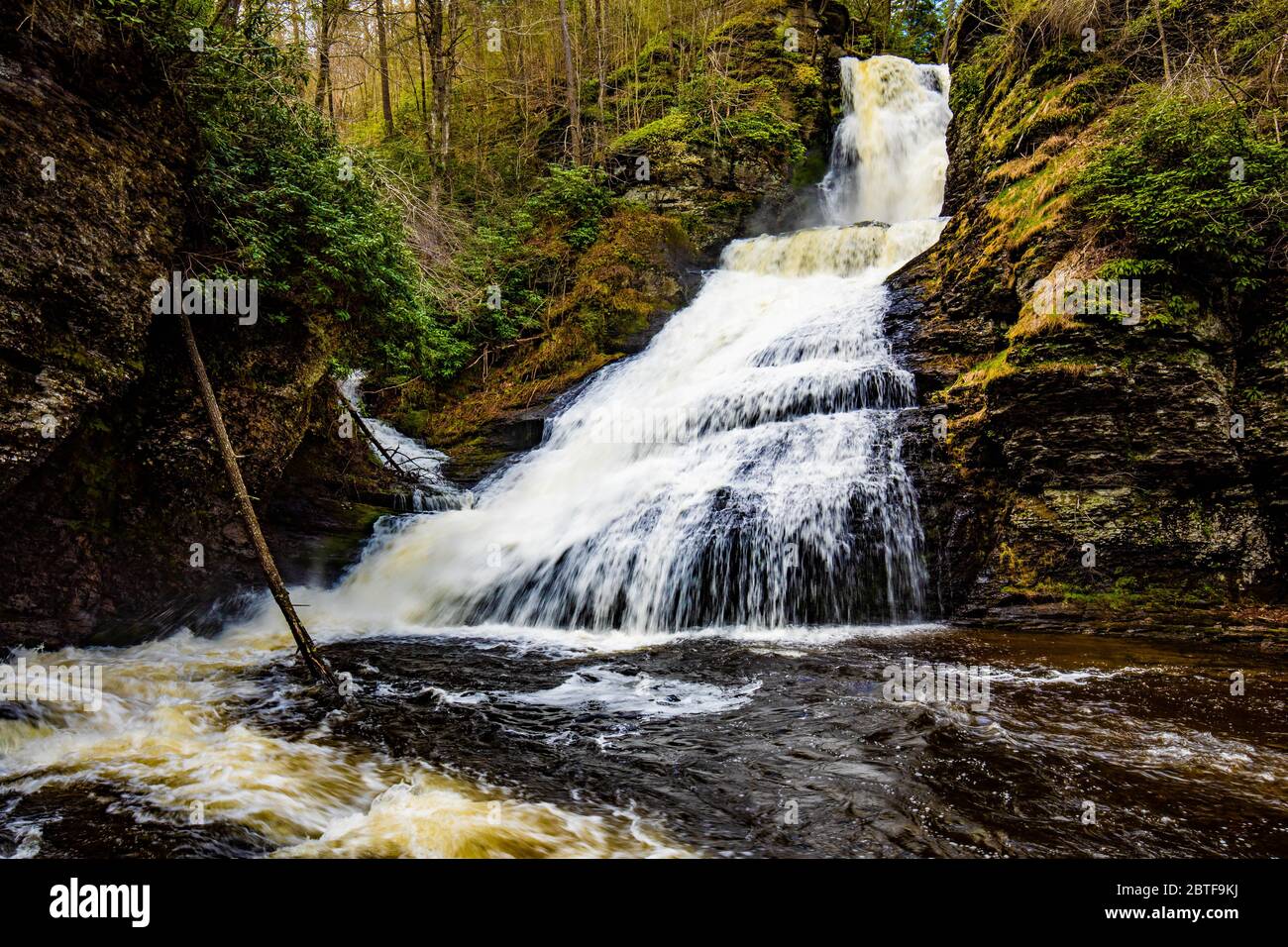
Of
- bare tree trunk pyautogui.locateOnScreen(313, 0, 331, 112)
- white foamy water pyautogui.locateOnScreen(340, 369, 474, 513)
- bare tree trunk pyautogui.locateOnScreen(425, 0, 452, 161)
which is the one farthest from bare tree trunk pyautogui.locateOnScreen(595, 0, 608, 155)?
white foamy water pyautogui.locateOnScreen(340, 369, 474, 513)

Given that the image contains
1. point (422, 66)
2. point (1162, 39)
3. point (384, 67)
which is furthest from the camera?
point (422, 66)

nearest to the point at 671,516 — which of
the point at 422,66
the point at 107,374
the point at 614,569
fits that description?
the point at 614,569

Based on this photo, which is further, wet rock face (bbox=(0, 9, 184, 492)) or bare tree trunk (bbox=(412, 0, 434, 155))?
bare tree trunk (bbox=(412, 0, 434, 155))

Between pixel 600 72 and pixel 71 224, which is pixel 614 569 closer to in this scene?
pixel 71 224

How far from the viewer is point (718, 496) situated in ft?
28.6

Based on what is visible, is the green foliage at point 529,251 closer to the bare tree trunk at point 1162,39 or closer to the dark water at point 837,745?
the dark water at point 837,745

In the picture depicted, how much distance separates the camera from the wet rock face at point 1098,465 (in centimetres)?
683

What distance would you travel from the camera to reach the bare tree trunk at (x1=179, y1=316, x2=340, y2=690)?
551 centimetres

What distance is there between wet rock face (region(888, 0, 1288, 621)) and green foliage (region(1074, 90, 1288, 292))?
0.44 metres

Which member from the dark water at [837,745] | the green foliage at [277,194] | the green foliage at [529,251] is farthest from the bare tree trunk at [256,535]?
the green foliage at [529,251]

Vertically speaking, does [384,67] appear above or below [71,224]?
above

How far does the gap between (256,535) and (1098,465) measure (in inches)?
349

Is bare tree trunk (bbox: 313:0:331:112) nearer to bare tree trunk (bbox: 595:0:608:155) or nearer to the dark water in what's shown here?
bare tree trunk (bbox: 595:0:608:155)

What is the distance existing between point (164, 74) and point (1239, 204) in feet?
Result: 36.2
